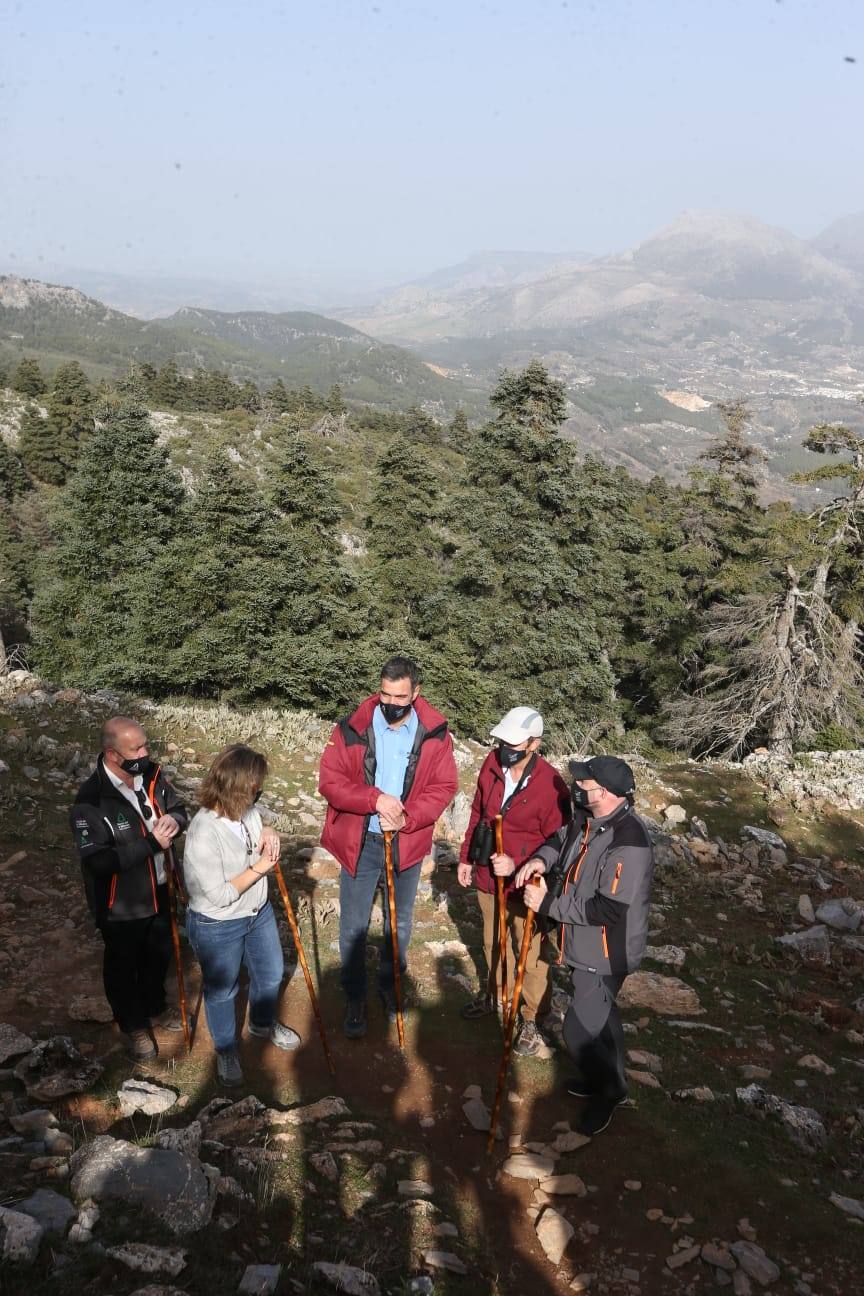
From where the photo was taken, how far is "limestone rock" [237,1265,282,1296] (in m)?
2.93

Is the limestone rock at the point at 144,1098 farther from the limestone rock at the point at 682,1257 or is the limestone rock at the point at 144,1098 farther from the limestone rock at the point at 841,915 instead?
the limestone rock at the point at 841,915

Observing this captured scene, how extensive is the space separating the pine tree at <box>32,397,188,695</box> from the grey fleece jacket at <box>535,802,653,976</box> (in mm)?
20210

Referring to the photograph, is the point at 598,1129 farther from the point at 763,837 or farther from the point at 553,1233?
the point at 763,837

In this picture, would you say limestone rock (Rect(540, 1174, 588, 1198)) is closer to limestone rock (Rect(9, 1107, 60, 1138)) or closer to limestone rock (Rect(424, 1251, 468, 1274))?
limestone rock (Rect(424, 1251, 468, 1274))

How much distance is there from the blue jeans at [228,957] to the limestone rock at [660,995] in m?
3.15

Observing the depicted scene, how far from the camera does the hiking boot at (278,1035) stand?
5137 mm

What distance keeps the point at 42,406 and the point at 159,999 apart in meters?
73.9

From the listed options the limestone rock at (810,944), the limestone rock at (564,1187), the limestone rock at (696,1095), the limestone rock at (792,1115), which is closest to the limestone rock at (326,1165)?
the limestone rock at (564,1187)

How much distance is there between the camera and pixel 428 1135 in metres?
4.48

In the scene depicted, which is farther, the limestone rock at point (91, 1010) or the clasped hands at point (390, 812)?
the limestone rock at point (91, 1010)

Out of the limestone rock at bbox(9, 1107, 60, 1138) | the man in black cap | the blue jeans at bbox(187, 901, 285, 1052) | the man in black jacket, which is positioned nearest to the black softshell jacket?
the man in black jacket

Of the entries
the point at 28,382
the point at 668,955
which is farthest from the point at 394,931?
the point at 28,382

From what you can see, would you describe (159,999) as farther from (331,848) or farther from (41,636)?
(41,636)

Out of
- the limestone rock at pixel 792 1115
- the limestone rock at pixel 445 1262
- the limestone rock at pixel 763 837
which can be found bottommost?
the limestone rock at pixel 763 837
